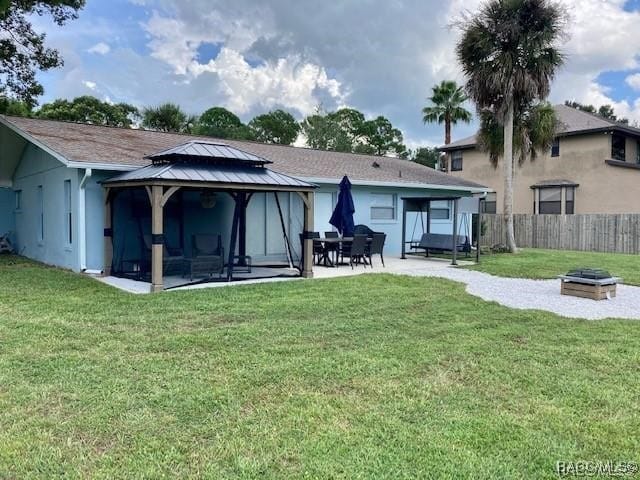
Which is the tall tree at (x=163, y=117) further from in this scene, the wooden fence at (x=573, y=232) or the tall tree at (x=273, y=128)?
the wooden fence at (x=573, y=232)

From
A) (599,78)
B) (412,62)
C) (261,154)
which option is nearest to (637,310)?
(261,154)

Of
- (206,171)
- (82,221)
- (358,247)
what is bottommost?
(358,247)

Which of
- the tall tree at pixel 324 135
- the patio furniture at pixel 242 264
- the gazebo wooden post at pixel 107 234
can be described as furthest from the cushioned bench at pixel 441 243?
the tall tree at pixel 324 135

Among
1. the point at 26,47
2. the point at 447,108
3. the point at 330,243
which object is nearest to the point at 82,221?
the point at 330,243

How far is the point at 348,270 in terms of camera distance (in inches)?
485

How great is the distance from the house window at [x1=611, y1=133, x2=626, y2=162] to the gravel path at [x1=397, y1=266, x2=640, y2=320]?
15.4 metres

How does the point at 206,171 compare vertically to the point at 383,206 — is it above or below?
above

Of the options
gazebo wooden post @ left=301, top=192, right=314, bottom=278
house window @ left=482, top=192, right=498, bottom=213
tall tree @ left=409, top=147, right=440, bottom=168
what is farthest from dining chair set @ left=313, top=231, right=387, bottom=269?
tall tree @ left=409, top=147, right=440, bottom=168

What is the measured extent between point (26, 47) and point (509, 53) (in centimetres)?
1665

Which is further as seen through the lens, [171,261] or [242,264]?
[242,264]

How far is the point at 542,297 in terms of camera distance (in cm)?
896

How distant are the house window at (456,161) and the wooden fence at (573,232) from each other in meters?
6.79

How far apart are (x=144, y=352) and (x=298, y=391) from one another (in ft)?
6.25

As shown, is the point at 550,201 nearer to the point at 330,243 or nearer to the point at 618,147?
the point at 618,147
